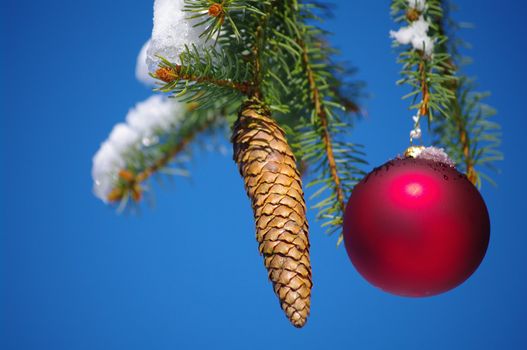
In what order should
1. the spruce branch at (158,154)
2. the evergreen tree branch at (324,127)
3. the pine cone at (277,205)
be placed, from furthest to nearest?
the spruce branch at (158,154) < the evergreen tree branch at (324,127) < the pine cone at (277,205)

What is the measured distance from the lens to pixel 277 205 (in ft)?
1.07

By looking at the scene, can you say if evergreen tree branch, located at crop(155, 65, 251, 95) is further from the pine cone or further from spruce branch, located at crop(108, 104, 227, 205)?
spruce branch, located at crop(108, 104, 227, 205)

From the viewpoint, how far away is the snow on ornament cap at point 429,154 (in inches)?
14.5

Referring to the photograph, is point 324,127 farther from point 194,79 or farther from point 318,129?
point 194,79

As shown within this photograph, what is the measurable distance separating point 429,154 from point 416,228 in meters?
0.07

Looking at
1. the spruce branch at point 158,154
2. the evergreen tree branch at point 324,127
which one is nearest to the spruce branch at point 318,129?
the evergreen tree branch at point 324,127

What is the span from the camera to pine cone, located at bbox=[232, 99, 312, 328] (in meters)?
0.31

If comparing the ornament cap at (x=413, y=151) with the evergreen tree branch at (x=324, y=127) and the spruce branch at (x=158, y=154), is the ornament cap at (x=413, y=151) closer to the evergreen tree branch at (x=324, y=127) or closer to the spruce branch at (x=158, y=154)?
the evergreen tree branch at (x=324, y=127)

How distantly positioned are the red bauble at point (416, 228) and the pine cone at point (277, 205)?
38 millimetres

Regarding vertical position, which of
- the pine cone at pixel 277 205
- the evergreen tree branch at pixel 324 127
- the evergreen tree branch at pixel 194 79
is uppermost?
the evergreen tree branch at pixel 324 127

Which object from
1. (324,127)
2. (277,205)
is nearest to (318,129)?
(324,127)

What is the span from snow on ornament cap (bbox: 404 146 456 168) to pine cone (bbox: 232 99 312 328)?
3.3 inches

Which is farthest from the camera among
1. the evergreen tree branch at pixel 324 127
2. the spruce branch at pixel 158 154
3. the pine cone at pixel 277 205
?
the spruce branch at pixel 158 154

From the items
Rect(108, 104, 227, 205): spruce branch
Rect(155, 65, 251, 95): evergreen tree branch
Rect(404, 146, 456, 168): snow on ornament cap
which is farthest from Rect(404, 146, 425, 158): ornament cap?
Rect(108, 104, 227, 205): spruce branch
